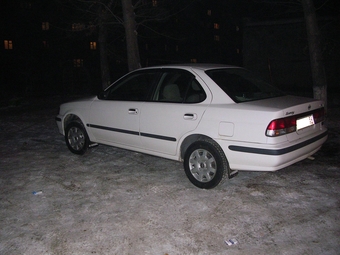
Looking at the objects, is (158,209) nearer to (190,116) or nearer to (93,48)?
(190,116)

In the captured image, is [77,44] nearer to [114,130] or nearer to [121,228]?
[114,130]

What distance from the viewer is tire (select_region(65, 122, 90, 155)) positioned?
6.53m

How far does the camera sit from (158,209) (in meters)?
4.16

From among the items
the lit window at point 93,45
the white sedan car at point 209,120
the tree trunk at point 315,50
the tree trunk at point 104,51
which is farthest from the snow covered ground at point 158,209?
the lit window at point 93,45

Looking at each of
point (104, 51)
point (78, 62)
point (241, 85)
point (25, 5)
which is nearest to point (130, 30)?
point (241, 85)

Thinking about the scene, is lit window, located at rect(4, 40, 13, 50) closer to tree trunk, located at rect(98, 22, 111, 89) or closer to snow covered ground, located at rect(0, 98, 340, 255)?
tree trunk, located at rect(98, 22, 111, 89)

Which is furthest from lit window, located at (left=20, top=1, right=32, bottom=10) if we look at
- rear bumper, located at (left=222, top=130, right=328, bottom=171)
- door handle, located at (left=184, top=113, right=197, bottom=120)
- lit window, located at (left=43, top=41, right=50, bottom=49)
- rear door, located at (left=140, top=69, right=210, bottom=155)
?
rear bumper, located at (left=222, top=130, right=328, bottom=171)

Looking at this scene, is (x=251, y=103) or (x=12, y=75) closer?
(x=251, y=103)

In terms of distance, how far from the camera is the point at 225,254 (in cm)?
315

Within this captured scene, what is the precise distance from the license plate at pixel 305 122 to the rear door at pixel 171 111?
3.96 feet

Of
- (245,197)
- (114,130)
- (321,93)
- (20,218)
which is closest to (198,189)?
(245,197)

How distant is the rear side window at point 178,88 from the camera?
4867mm

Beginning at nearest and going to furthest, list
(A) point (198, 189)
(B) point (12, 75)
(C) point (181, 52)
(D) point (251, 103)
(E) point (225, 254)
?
1. (E) point (225, 254)
2. (D) point (251, 103)
3. (A) point (198, 189)
4. (B) point (12, 75)
5. (C) point (181, 52)

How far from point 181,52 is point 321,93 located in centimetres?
3035
